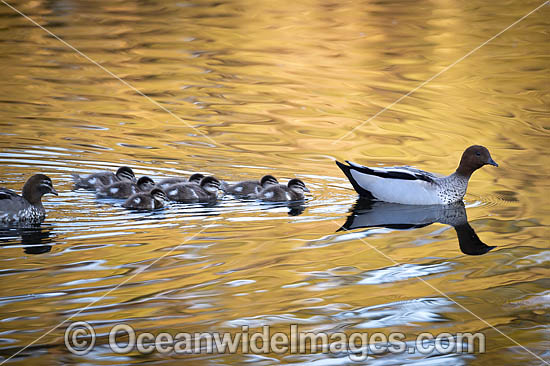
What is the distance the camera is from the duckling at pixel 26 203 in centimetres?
644

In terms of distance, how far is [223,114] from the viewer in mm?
10930

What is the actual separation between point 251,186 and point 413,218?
1.59 metres

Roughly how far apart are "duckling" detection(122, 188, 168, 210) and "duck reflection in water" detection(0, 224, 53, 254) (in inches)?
33.3

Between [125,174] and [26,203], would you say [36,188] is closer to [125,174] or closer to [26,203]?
[26,203]

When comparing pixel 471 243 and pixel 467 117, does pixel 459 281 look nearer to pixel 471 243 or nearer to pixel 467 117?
pixel 471 243

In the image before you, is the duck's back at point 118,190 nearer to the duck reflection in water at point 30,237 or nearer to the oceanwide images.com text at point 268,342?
the duck reflection in water at point 30,237

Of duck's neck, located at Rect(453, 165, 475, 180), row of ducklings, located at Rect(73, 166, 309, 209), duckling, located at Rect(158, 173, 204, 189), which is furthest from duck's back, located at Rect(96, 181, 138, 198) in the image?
duck's neck, located at Rect(453, 165, 475, 180)

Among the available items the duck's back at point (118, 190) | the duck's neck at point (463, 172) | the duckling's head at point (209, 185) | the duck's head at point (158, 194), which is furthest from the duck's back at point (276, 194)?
the duck's neck at point (463, 172)

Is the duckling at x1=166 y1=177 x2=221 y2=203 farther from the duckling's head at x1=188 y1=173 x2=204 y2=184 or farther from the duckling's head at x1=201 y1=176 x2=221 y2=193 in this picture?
the duckling's head at x1=188 y1=173 x2=204 y2=184

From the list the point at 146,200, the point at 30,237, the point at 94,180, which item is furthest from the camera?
the point at 94,180

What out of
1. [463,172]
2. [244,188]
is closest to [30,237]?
[244,188]

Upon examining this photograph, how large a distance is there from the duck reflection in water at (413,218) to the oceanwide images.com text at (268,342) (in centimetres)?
185

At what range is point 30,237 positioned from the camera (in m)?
6.20

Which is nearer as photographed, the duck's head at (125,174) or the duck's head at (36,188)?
the duck's head at (36,188)
